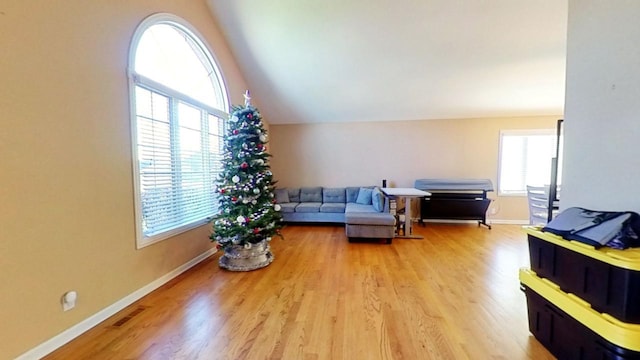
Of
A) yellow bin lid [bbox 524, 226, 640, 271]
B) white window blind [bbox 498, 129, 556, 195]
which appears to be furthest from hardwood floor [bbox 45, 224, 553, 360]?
white window blind [bbox 498, 129, 556, 195]

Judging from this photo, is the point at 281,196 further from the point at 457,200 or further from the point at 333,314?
the point at 333,314

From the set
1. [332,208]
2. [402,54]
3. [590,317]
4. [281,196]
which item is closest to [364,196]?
[332,208]

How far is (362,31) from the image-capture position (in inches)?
153

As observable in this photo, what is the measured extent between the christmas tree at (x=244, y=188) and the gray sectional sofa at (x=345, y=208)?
1.61 metres

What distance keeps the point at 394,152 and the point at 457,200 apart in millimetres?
1730

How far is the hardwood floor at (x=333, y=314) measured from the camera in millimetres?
1862

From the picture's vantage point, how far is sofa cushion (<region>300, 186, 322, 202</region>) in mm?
6398

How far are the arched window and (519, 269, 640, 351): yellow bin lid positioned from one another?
340 cm

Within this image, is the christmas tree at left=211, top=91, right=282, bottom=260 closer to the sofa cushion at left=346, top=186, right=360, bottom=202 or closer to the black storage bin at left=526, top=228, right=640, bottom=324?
the black storage bin at left=526, top=228, right=640, bottom=324

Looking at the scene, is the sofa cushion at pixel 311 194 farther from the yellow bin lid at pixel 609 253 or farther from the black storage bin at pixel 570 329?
the yellow bin lid at pixel 609 253

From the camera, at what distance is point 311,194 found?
6426 millimetres

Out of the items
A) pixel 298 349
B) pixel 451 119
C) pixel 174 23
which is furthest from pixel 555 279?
pixel 451 119

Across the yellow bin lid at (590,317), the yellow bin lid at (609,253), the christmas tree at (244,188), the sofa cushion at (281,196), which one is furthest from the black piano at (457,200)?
the yellow bin lid at (609,253)

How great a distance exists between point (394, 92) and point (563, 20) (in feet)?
8.13
